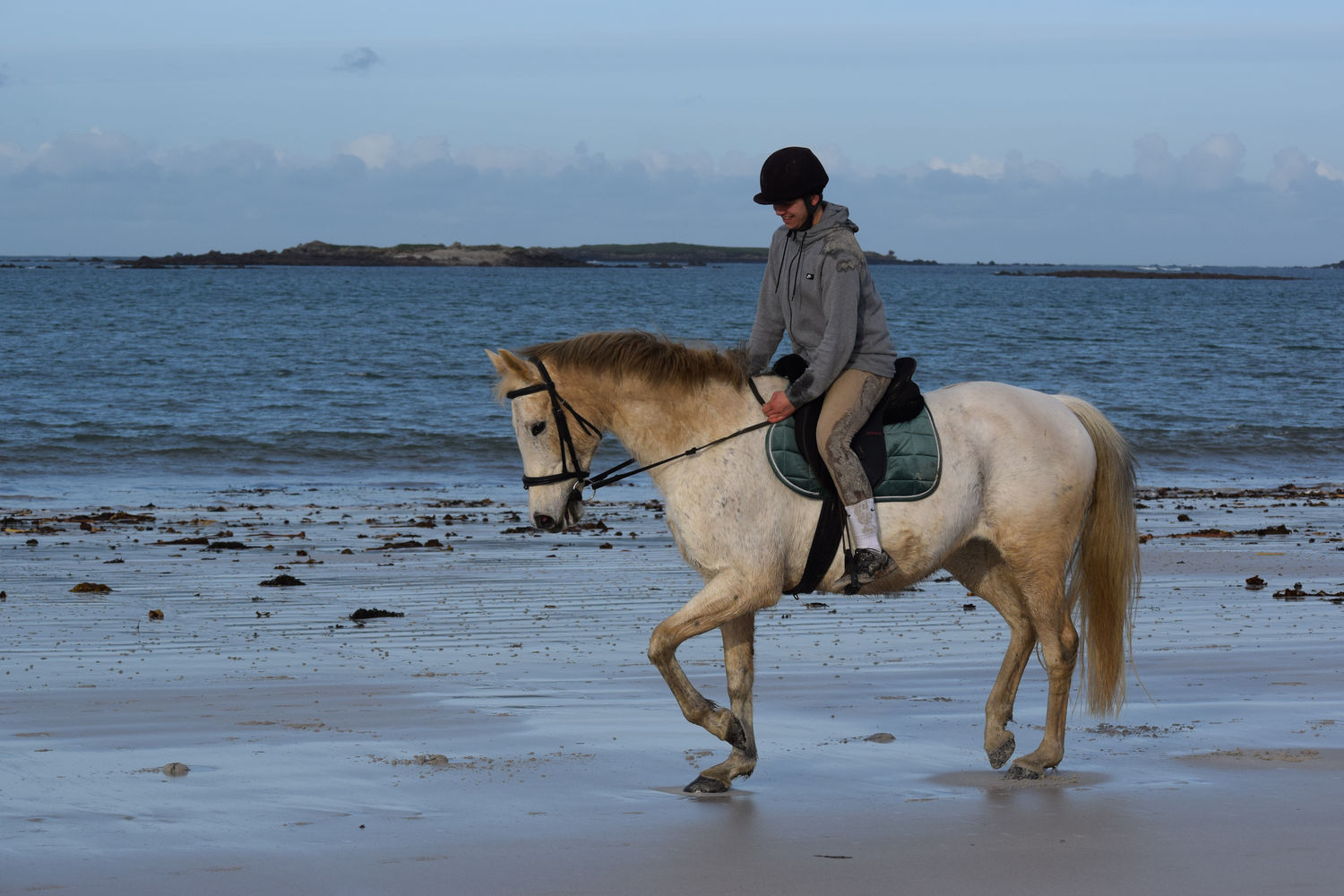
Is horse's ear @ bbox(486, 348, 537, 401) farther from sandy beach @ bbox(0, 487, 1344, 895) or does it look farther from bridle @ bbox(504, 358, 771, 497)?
sandy beach @ bbox(0, 487, 1344, 895)

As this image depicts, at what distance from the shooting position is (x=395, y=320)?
61.4 metres

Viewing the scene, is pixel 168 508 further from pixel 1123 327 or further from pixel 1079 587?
pixel 1123 327

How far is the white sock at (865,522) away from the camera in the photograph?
215 inches

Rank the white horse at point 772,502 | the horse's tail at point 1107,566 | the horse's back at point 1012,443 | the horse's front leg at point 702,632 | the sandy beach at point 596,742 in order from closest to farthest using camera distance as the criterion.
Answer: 1. the sandy beach at point 596,742
2. the horse's front leg at point 702,632
3. the white horse at point 772,502
4. the horse's back at point 1012,443
5. the horse's tail at point 1107,566

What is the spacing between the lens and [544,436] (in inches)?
215

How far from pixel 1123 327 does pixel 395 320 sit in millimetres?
32664

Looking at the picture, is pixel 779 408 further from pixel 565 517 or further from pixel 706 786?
pixel 706 786

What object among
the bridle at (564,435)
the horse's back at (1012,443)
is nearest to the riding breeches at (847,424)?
the bridle at (564,435)

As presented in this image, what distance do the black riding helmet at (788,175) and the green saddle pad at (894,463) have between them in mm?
890

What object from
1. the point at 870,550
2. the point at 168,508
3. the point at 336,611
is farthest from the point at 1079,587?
the point at 168,508

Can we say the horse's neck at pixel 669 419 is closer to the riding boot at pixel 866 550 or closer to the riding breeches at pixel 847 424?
the riding breeches at pixel 847 424

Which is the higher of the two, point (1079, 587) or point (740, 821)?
point (1079, 587)

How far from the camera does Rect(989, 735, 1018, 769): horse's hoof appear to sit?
5664 mm

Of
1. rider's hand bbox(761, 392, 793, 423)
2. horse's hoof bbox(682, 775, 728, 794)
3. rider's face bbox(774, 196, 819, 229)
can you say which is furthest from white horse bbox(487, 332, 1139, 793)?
rider's face bbox(774, 196, 819, 229)
